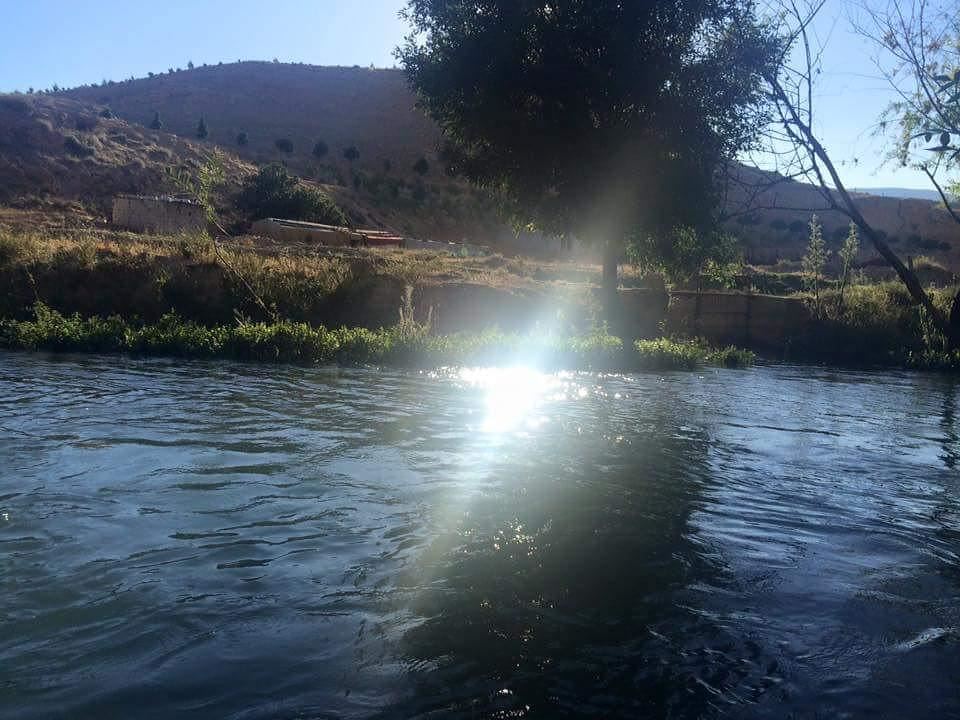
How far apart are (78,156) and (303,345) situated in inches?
1533

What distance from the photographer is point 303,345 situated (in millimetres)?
13500

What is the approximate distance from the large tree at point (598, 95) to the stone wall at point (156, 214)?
57.5 feet

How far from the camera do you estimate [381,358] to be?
13547mm

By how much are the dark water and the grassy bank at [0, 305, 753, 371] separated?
4.74 metres

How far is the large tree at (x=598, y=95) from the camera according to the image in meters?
16.6

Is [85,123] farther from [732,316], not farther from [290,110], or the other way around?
[732,316]

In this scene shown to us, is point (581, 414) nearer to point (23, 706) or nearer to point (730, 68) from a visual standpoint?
point (23, 706)

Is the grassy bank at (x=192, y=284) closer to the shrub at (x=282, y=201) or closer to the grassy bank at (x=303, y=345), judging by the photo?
the grassy bank at (x=303, y=345)

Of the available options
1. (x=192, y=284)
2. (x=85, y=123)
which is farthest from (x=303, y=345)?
(x=85, y=123)

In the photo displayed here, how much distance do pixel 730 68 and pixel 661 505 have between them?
1230 cm

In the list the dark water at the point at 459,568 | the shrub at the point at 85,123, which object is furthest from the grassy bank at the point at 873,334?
the shrub at the point at 85,123

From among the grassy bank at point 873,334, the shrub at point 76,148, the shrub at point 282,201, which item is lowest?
the grassy bank at point 873,334

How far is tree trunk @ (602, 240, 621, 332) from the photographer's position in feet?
60.4

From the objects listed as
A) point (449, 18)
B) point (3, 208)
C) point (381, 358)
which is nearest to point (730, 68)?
point (449, 18)
